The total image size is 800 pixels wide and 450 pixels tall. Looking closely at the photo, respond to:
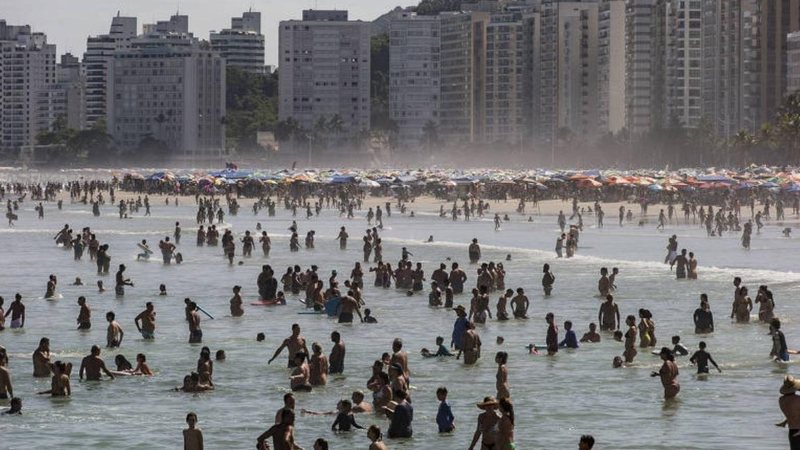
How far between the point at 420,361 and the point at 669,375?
735cm

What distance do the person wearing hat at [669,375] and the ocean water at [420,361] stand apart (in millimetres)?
356

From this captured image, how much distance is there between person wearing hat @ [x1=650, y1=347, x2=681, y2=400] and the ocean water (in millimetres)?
356

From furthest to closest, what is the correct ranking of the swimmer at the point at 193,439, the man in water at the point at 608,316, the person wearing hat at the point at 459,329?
the man in water at the point at 608,316, the person wearing hat at the point at 459,329, the swimmer at the point at 193,439

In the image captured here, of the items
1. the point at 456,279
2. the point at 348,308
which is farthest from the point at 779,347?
the point at 456,279

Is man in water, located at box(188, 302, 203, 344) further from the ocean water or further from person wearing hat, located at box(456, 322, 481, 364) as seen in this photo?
person wearing hat, located at box(456, 322, 481, 364)

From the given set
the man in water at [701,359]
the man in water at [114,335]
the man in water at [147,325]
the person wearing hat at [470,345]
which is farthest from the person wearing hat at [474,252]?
the man in water at [701,359]

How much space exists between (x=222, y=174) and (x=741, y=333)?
359 feet

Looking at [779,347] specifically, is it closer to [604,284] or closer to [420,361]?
[420,361]

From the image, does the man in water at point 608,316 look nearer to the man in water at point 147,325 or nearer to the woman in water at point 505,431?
the man in water at point 147,325

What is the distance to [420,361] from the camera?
37031 millimetres

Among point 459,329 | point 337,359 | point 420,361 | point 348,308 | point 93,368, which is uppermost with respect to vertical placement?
point 459,329

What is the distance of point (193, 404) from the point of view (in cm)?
3209

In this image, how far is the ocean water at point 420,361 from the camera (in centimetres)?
2944

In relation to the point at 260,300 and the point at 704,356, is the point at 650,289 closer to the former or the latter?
the point at 260,300
